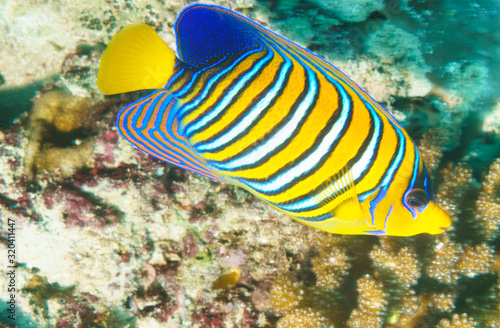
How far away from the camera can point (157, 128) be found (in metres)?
1.67

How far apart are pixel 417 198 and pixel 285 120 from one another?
74 cm

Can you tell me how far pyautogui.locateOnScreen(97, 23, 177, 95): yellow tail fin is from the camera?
140cm

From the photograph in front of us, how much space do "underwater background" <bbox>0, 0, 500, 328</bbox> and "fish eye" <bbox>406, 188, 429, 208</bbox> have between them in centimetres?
97

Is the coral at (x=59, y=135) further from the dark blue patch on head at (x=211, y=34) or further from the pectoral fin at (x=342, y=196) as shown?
the pectoral fin at (x=342, y=196)

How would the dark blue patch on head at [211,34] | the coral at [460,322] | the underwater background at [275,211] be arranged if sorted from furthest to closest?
Answer: the underwater background at [275,211], the coral at [460,322], the dark blue patch on head at [211,34]

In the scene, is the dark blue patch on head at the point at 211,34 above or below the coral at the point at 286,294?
above

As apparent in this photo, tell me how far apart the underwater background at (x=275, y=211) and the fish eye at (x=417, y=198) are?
3.18 feet

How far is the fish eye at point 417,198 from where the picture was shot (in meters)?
1.38

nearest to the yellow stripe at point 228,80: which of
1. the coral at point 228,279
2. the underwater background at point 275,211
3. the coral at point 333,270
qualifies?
the underwater background at point 275,211

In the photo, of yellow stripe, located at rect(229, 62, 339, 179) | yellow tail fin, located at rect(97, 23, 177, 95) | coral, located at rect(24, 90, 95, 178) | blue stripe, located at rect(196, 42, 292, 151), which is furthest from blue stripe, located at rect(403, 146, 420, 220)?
coral, located at rect(24, 90, 95, 178)

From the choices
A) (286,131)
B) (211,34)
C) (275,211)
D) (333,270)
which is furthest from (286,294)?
(211,34)

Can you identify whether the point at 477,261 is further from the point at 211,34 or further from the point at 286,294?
the point at 211,34

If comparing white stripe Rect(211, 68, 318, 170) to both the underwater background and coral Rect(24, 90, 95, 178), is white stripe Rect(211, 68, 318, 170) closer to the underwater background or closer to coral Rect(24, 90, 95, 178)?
the underwater background

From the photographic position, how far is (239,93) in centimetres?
142
